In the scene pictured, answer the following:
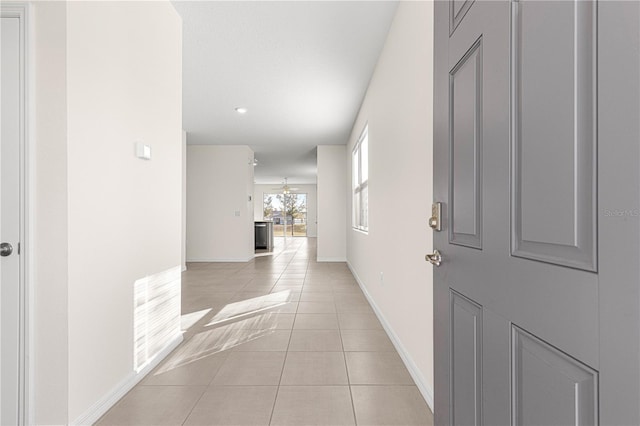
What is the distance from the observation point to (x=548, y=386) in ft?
2.23

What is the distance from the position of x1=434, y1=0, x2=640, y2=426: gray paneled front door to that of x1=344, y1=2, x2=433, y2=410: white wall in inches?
34.0

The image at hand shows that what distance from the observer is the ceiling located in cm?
269

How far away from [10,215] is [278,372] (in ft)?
5.48

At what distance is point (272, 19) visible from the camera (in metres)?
2.77

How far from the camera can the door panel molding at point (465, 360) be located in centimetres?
95

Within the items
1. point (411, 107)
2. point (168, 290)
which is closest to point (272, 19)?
point (411, 107)

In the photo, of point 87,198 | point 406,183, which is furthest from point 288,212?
point 87,198

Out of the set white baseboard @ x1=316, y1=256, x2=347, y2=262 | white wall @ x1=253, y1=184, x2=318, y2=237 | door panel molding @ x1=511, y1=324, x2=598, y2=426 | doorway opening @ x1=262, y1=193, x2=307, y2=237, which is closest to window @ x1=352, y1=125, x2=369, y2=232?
white baseboard @ x1=316, y1=256, x2=347, y2=262

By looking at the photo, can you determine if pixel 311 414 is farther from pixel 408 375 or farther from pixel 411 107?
pixel 411 107

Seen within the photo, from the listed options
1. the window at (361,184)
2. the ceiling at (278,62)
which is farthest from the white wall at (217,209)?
the window at (361,184)

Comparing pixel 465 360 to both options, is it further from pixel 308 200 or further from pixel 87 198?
pixel 308 200

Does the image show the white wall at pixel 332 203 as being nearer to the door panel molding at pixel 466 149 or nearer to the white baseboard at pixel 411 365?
the white baseboard at pixel 411 365

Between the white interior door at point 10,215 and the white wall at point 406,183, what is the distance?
6.38 ft

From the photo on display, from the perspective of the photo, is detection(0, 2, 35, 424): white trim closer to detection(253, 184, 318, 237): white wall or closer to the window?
the window
